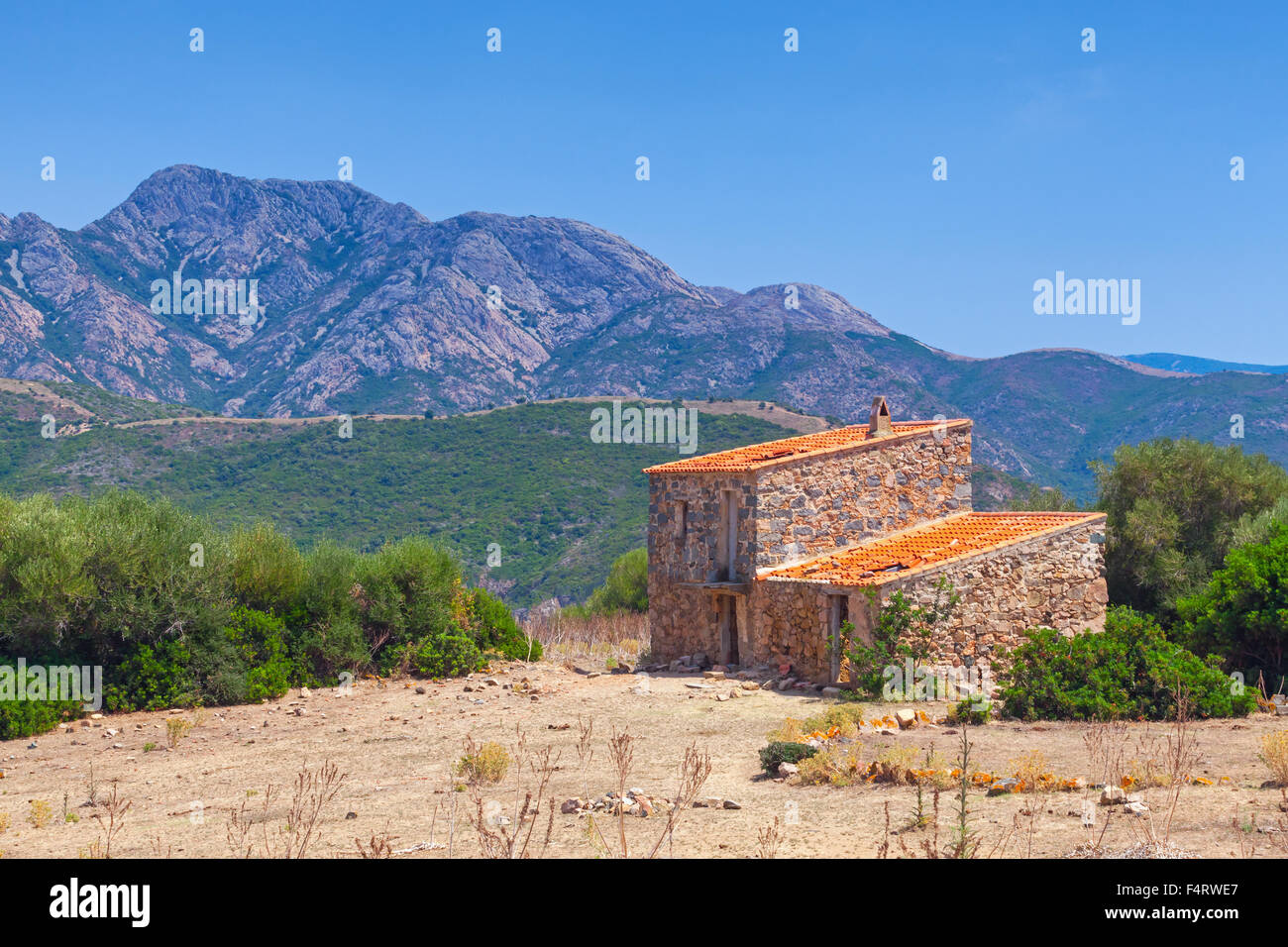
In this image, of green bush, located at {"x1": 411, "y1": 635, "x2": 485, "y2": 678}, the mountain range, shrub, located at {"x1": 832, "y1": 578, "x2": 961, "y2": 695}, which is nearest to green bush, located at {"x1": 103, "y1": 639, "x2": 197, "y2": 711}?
green bush, located at {"x1": 411, "y1": 635, "x2": 485, "y2": 678}

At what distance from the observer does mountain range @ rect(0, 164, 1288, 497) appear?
109 m

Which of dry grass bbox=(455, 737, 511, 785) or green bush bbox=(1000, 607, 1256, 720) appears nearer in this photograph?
dry grass bbox=(455, 737, 511, 785)

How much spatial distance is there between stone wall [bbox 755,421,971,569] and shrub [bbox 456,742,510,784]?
8.75m

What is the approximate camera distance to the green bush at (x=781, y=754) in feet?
37.6

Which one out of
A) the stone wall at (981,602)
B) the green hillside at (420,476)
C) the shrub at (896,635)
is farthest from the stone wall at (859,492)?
the green hillside at (420,476)

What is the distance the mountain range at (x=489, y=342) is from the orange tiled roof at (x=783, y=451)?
255 ft

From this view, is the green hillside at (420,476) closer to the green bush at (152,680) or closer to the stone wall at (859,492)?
the stone wall at (859,492)

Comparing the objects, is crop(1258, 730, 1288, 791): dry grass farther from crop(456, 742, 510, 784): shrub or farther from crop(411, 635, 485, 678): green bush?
crop(411, 635, 485, 678): green bush

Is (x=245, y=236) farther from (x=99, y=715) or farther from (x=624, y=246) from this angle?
(x=99, y=715)
